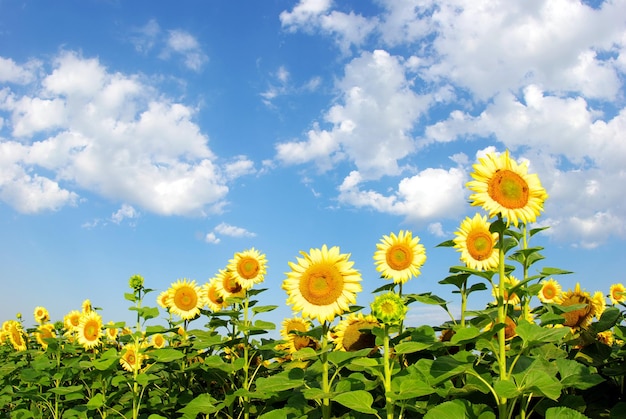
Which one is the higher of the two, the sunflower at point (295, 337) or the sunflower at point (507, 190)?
the sunflower at point (507, 190)

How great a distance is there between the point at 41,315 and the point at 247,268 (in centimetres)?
762

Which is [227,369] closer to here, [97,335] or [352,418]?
[352,418]

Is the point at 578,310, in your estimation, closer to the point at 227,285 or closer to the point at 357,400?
the point at 357,400

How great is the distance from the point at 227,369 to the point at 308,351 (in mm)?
1172

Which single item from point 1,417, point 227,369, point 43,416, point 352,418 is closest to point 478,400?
point 352,418

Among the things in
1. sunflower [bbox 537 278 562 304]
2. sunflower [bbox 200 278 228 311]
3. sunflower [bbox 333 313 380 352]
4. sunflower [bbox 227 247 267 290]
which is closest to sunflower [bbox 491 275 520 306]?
sunflower [bbox 537 278 562 304]

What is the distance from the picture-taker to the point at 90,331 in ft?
24.4

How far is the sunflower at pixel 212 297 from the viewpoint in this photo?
246 inches

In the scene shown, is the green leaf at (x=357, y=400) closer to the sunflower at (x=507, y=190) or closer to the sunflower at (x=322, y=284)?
the sunflower at (x=322, y=284)

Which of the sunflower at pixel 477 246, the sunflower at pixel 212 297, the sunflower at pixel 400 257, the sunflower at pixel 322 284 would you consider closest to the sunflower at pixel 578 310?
the sunflower at pixel 477 246

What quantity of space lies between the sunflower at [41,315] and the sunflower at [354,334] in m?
8.49

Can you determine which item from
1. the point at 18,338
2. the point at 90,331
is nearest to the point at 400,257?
the point at 90,331

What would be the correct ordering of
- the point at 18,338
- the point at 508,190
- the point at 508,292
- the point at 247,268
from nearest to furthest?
the point at 508,292 → the point at 508,190 → the point at 247,268 → the point at 18,338

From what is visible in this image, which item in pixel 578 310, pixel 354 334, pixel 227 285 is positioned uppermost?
pixel 227 285
